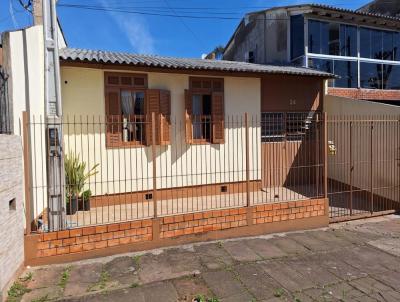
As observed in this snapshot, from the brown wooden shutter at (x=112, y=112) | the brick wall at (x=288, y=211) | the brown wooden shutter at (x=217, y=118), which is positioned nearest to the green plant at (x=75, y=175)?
the brown wooden shutter at (x=112, y=112)

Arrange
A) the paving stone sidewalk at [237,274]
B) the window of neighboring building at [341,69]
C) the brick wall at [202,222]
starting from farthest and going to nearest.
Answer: the window of neighboring building at [341,69], the brick wall at [202,222], the paving stone sidewalk at [237,274]

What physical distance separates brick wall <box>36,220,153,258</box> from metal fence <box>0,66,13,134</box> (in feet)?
5.04

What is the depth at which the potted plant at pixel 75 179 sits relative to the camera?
6.41m

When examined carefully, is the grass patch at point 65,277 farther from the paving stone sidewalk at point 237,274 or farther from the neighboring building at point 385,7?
the neighboring building at point 385,7

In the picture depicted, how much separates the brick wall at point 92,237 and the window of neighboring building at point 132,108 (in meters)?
3.00

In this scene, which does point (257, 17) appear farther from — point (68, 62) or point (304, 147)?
point (68, 62)

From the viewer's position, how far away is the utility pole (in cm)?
466

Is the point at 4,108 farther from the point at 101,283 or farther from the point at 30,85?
the point at 101,283

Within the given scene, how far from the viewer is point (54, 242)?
4352mm

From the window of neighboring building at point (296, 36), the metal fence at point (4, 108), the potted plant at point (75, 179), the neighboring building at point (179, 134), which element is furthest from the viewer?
the window of neighboring building at point (296, 36)

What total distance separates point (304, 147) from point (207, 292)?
7.16 meters

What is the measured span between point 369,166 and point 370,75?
7.13 meters

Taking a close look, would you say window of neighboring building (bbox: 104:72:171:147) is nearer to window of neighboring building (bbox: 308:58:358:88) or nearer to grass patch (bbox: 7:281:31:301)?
grass patch (bbox: 7:281:31:301)

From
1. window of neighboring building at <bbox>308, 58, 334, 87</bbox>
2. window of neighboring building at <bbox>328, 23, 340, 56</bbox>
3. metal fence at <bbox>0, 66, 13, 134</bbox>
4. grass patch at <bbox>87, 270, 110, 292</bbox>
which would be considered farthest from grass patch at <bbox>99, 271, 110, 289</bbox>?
window of neighboring building at <bbox>328, 23, 340, 56</bbox>
